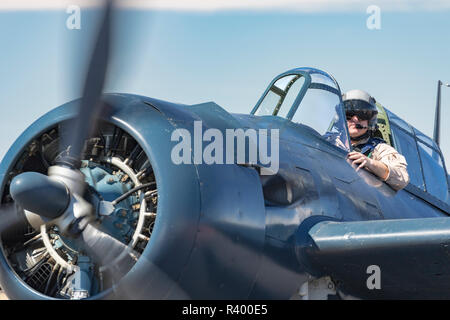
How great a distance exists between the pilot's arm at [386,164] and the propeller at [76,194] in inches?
104

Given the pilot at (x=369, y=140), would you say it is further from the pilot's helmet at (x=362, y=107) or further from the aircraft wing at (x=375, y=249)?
the aircraft wing at (x=375, y=249)

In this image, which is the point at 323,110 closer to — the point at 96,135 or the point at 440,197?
the point at 96,135

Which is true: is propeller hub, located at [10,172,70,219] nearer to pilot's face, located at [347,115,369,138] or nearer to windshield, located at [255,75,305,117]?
windshield, located at [255,75,305,117]

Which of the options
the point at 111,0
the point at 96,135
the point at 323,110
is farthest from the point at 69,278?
the point at 323,110

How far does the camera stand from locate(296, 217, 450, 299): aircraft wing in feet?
16.0

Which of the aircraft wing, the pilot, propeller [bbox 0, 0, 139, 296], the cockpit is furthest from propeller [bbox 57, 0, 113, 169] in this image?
the pilot

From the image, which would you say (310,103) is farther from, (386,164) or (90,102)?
(90,102)

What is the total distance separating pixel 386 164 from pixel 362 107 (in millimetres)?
926

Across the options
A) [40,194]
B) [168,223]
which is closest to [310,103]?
[168,223]

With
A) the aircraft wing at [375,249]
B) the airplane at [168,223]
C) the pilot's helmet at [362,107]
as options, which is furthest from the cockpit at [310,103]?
the aircraft wing at [375,249]

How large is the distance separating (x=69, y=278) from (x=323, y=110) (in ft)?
9.47

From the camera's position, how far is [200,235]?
14.1ft

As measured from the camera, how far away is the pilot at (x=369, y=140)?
6773 mm

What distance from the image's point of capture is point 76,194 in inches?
173
